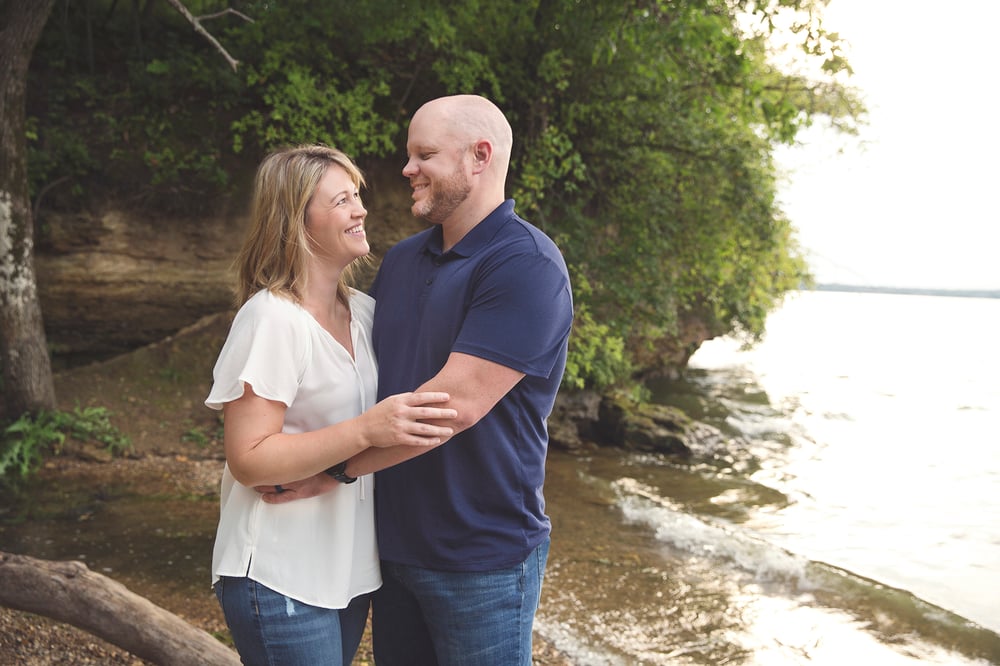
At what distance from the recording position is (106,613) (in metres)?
3.43

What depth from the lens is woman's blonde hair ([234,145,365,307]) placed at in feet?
7.40

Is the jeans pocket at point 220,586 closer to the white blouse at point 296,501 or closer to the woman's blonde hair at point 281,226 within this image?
the white blouse at point 296,501

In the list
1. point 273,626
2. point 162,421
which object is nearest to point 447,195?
point 273,626

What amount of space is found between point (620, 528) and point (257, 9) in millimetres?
7001

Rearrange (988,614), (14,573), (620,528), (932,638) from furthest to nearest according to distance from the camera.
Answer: (620,528) → (988,614) → (932,638) → (14,573)

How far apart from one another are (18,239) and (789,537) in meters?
7.94

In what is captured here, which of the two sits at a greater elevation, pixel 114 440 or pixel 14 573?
pixel 14 573

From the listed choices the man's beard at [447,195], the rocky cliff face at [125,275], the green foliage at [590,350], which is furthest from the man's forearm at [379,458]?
the rocky cliff face at [125,275]

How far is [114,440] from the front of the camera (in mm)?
8414

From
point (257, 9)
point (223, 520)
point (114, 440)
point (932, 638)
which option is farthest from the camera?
point (257, 9)

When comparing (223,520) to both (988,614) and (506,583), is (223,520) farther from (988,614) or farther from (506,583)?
(988,614)

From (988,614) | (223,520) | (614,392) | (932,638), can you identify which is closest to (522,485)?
→ (223,520)

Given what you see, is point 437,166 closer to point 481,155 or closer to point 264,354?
point 481,155

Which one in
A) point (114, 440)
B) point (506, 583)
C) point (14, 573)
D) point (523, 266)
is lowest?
point (114, 440)
